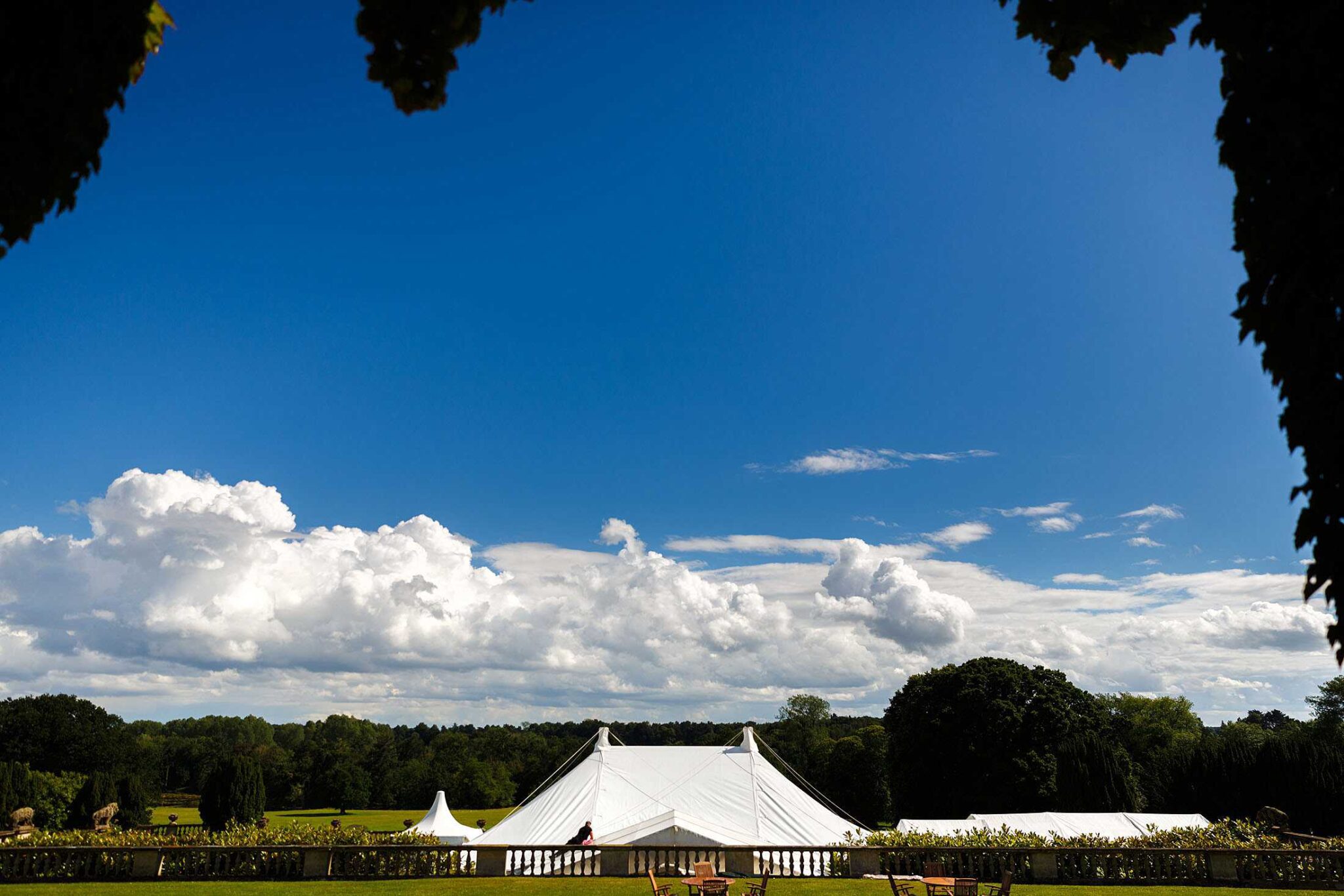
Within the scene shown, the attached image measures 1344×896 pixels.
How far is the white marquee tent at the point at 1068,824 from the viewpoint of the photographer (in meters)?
18.8

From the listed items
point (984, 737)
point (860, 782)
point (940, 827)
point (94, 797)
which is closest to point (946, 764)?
point (984, 737)

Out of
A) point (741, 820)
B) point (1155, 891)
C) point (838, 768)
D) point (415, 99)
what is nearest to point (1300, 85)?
point (415, 99)

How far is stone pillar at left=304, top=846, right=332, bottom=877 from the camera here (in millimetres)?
→ 16438

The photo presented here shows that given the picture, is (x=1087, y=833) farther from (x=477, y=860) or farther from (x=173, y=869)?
(x=173, y=869)

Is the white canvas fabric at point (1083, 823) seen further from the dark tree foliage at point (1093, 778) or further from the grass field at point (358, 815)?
the grass field at point (358, 815)


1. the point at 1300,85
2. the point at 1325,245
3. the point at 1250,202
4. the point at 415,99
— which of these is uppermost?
the point at 415,99

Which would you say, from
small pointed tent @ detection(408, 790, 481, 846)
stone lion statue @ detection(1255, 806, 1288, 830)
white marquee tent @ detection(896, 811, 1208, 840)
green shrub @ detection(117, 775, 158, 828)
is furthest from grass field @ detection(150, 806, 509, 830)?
stone lion statue @ detection(1255, 806, 1288, 830)

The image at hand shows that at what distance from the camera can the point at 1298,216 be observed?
9.80ft

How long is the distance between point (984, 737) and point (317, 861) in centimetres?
2657

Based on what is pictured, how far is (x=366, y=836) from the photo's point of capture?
18953mm

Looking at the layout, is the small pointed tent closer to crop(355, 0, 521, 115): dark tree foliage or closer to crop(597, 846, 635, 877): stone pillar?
crop(597, 846, 635, 877): stone pillar

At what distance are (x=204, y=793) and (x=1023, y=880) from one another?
24895mm

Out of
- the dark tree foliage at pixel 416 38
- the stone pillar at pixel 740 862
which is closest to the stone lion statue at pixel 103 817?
the stone pillar at pixel 740 862

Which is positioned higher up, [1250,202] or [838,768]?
[1250,202]
